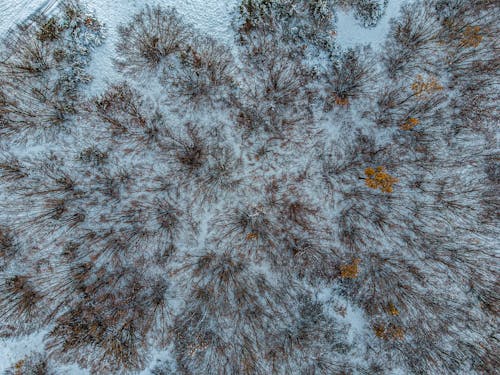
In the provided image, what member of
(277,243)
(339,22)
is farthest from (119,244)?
(339,22)

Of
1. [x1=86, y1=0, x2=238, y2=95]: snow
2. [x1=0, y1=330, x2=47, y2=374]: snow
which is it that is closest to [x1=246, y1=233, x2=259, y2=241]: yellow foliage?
[x1=86, y1=0, x2=238, y2=95]: snow

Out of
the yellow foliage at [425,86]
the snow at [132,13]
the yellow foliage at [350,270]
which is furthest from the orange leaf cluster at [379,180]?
the snow at [132,13]

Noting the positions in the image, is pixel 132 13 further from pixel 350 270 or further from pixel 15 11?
pixel 350 270

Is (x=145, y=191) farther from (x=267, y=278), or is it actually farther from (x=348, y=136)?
(x=348, y=136)

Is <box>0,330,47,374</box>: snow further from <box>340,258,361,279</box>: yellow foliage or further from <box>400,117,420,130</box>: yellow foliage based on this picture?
<box>400,117,420,130</box>: yellow foliage

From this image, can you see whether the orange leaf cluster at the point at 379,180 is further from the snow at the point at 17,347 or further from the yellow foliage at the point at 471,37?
the snow at the point at 17,347

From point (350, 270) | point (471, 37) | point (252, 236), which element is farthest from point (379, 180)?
point (471, 37)
